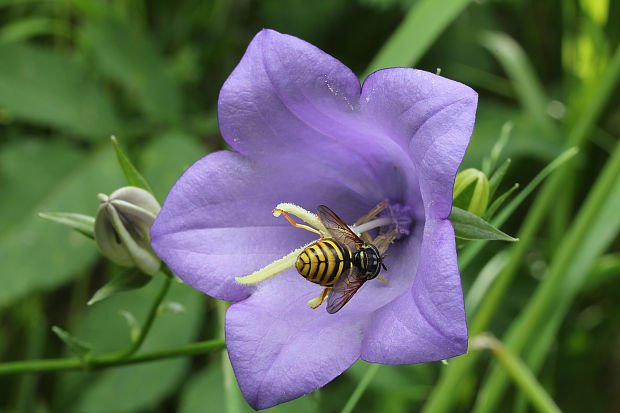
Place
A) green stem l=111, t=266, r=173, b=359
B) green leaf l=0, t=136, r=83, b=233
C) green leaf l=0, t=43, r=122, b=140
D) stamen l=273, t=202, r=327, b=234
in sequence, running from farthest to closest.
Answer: green leaf l=0, t=43, r=122, b=140
green leaf l=0, t=136, r=83, b=233
green stem l=111, t=266, r=173, b=359
stamen l=273, t=202, r=327, b=234

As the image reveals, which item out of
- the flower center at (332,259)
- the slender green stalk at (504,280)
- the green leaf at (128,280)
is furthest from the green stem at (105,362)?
the slender green stalk at (504,280)

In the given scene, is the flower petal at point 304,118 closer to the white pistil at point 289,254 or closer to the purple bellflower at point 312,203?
the purple bellflower at point 312,203

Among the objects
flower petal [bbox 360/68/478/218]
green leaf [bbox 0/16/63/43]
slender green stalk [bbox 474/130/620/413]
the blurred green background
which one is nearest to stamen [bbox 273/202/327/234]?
flower petal [bbox 360/68/478/218]

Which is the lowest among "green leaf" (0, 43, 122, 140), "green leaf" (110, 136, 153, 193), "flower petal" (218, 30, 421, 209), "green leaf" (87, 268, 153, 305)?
"green leaf" (0, 43, 122, 140)

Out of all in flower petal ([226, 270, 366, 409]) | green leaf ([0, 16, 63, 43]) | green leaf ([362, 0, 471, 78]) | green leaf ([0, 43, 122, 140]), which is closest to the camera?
flower petal ([226, 270, 366, 409])

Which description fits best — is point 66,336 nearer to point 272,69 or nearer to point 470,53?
point 272,69

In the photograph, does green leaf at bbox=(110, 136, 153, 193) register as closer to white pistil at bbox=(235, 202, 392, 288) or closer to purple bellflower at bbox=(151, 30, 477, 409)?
purple bellflower at bbox=(151, 30, 477, 409)

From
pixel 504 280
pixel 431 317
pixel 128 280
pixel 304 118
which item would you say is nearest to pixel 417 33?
pixel 504 280
